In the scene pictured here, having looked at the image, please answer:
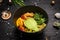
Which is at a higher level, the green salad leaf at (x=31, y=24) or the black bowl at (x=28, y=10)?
the black bowl at (x=28, y=10)

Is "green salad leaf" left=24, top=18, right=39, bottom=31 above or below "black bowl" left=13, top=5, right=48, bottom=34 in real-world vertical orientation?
below

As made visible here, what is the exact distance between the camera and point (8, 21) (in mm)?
1479

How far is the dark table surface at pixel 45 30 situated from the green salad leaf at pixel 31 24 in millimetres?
84

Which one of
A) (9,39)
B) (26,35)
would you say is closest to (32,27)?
(26,35)

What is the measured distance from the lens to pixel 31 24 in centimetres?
139

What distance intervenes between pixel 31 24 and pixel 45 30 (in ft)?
0.41

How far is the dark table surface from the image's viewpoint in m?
1.41

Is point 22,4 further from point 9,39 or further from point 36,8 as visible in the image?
point 9,39

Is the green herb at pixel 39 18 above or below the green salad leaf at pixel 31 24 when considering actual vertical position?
above

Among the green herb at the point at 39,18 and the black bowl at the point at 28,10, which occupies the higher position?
the black bowl at the point at 28,10

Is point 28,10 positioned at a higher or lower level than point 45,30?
higher

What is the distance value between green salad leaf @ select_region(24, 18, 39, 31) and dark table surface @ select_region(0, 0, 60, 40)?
84 millimetres

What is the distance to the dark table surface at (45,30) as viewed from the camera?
4.63ft

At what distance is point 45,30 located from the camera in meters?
1.44
